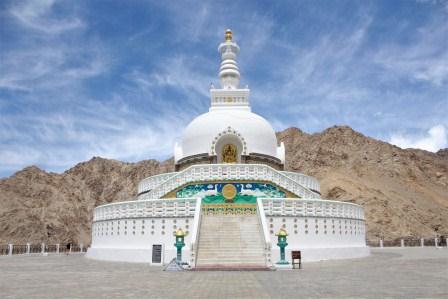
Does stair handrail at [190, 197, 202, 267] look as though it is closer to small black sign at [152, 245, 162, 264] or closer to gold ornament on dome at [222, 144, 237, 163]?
small black sign at [152, 245, 162, 264]

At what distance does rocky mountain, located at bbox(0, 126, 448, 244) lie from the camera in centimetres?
7262

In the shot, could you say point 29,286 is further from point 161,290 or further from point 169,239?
point 169,239

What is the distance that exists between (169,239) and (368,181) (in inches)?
2791

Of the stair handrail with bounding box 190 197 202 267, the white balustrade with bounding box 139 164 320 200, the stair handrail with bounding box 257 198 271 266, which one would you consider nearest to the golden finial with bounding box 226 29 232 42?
the white balustrade with bounding box 139 164 320 200

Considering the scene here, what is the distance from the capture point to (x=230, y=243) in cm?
2048

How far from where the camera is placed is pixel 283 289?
11.5m

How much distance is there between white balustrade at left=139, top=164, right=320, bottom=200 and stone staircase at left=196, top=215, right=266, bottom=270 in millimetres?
3278

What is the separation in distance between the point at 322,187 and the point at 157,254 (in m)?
67.8

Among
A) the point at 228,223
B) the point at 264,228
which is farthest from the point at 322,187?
the point at 264,228

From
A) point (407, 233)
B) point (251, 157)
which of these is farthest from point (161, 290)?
point (407, 233)

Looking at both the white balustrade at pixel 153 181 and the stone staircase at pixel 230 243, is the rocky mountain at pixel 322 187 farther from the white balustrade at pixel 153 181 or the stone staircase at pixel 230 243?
the stone staircase at pixel 230 243

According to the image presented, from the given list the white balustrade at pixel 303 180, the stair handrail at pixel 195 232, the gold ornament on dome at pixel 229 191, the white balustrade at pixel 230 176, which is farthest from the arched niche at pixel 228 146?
the stair handrail at pixel 195 232

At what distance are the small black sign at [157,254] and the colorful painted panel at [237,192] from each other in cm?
621

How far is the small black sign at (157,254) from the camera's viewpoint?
789 inches
